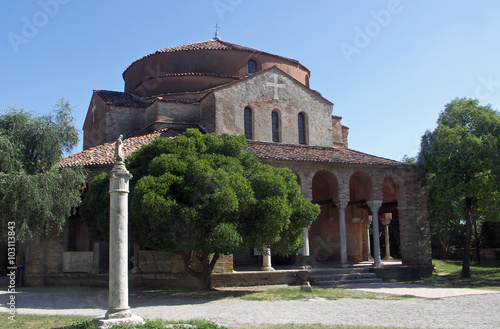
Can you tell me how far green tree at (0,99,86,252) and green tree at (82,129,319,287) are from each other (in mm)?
2688

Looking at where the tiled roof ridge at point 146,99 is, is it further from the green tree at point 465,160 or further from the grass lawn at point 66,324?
the grass lawn at point 66,324

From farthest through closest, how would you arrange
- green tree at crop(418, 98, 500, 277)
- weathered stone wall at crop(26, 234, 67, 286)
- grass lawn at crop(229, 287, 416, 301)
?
green tree at crop(418, 98, 500, 277)
weathered stone wall at crop(26, 234, 67, 286)
grass lawn at crop(229, 287, 416, 301)

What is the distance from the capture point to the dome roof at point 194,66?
2214cm

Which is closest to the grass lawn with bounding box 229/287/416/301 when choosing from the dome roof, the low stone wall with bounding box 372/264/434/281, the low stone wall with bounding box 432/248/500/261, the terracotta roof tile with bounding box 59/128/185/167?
the low stone wall with bounding box 372/264/434/281

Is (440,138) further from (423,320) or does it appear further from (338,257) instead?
(423,320)

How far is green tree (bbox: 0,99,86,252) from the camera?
1341 centimetres

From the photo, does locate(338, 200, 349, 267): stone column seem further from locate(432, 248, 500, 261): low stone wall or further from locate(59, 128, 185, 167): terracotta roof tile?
locate(432, 248, 500, 261): low stone wall

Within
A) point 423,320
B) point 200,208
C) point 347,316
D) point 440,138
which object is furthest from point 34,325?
point 440,138

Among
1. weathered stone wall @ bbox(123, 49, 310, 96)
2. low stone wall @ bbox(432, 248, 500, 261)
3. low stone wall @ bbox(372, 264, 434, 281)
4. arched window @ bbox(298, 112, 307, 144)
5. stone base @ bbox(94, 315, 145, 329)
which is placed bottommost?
low stone wall @ bbox(432, 248, 500, 261)

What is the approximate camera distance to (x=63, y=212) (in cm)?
1483

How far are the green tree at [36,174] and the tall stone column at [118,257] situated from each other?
21.2 feet

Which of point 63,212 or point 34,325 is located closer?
point 34,325

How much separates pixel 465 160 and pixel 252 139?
8.27 metres

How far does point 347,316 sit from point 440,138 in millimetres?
10417
